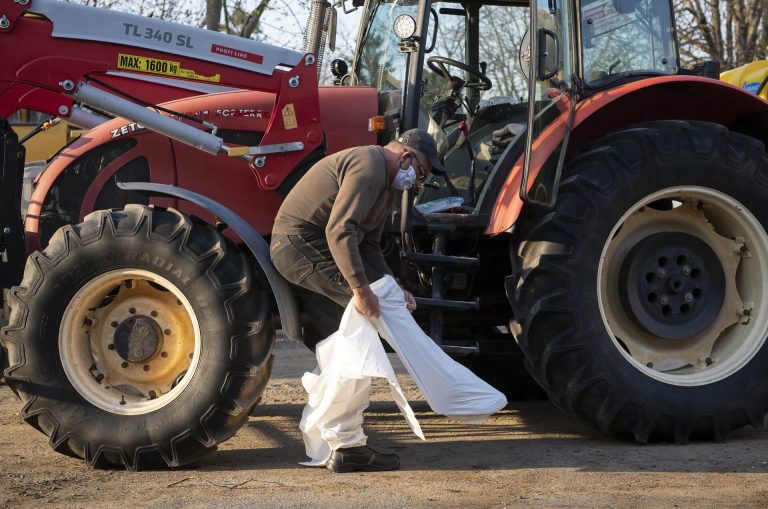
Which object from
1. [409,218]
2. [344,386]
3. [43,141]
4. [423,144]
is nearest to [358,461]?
[344,386]

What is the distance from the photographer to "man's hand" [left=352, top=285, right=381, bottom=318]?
197 inches

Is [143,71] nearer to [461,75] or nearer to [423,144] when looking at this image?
[423,144]

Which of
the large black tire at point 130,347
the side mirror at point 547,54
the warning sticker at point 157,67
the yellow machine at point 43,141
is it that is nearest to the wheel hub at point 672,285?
the side mirror at point 547,54

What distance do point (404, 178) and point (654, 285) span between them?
160 cm

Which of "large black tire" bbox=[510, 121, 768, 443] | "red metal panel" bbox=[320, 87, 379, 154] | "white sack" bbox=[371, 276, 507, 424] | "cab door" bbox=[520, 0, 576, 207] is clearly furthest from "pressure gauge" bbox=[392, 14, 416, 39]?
"white sack" bbox=[371, 276, 507, 424]

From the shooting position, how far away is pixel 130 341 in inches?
206

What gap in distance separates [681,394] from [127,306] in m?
2.89

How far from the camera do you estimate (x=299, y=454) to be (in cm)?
549

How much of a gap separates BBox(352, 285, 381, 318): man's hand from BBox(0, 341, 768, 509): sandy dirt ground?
2.51ft

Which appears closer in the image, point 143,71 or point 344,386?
point 344,386

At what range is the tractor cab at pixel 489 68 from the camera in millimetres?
5785

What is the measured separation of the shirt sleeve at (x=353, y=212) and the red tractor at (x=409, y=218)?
0.47 meters

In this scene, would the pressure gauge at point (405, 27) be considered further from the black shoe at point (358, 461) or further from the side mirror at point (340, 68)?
the black shoe at point (358, 461)

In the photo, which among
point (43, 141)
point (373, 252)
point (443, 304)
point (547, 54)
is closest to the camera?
point (373, 252)
